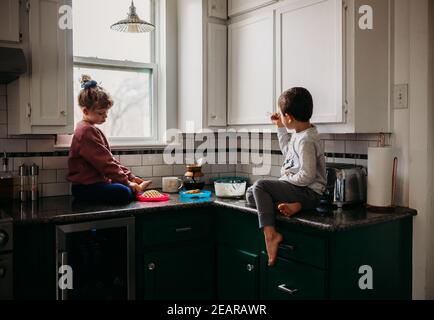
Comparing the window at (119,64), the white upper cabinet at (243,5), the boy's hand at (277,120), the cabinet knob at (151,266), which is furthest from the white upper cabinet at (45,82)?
the boy's hand at (277,120)

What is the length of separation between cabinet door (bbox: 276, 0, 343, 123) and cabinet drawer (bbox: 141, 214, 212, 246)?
0.88 metres

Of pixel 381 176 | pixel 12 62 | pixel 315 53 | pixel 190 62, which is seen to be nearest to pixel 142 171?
pixel 190 62

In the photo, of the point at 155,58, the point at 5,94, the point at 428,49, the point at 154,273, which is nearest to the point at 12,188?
→ the point at 5,94

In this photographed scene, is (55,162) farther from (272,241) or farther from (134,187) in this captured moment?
(272,241)

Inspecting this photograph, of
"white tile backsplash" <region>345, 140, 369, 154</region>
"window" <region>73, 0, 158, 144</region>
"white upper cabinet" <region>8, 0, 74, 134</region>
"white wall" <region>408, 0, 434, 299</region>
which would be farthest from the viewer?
"window" <region>73, 0, 158, 144</region>

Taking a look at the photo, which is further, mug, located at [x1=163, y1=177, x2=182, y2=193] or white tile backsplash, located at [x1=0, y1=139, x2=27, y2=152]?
mug, located at [x1=163, y1=177, x2=182, y2=193]

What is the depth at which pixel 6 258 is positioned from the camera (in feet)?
6.71

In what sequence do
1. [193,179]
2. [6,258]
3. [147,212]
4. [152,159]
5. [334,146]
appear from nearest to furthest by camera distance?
1. [6,258]
2. [147,212]
3. [334,146]
4. [193,179]
5. [152,159]

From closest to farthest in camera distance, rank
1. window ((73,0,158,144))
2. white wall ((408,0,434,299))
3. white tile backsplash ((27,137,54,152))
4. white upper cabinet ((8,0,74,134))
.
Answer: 1. white wall ((408,0,434,299))
2. white upper cabinet ((8,0,74,134))
3. white tile backsplash ((27,137,54,152))
4. window ((73,0,158,144))

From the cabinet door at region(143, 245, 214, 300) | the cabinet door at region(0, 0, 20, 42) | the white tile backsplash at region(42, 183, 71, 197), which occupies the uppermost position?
the cabinet door at region(0, 0, 20, 42)

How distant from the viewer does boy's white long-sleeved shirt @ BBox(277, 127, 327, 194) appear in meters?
2.21

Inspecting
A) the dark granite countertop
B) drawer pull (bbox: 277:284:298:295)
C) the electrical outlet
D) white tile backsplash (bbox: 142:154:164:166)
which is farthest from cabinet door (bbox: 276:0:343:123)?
white tile backsplash (bbox: 142:154:164:166)

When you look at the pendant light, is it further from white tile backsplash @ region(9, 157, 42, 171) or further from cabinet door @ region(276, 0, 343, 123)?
white tile backsplash @ region(9, 157, 42, 171)

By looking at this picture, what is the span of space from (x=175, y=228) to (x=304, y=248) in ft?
2.58
